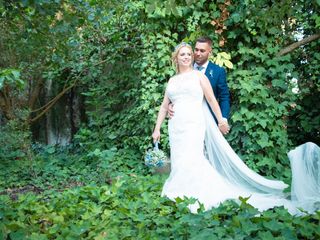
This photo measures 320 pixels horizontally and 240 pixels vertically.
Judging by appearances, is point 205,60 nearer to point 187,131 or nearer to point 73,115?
point 187,131

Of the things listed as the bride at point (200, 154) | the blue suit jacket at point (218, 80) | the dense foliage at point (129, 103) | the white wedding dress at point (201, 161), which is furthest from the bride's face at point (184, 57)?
the dense foliage at point (129, 103)

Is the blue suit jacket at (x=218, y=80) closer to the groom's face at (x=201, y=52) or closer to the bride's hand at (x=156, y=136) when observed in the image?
the groom's face at (x=201, y=52)

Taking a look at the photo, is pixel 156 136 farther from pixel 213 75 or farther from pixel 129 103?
pixel 129 103

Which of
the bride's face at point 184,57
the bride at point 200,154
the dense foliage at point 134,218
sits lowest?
the dense foliage at point 134,218

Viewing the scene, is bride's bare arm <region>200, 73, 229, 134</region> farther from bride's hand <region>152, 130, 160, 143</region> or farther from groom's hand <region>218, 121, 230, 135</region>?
bride's hand <region>152, 130, 160, 143</region>

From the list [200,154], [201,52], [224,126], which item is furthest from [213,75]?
[200,154]

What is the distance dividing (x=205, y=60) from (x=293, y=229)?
215 centimetres

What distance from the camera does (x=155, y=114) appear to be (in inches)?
244

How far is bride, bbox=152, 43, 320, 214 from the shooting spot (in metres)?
4.15

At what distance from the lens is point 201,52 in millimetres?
4441

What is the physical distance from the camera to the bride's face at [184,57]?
4.28 meters

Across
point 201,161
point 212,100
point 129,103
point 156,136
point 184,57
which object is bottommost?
point 201,161

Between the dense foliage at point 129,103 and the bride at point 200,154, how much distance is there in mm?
341

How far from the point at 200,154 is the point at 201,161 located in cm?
8
